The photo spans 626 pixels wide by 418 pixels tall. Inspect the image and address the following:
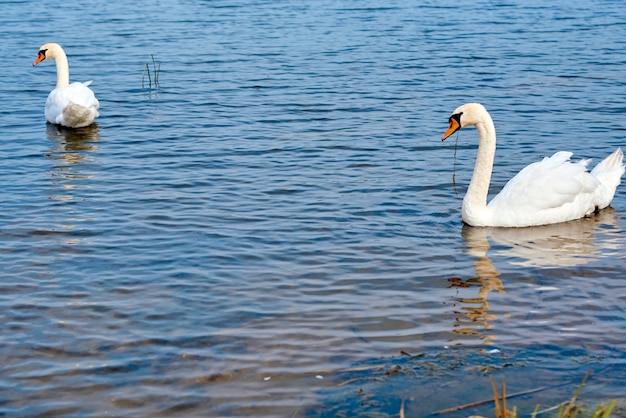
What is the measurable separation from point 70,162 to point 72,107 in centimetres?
203

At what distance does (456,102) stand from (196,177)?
221 inches

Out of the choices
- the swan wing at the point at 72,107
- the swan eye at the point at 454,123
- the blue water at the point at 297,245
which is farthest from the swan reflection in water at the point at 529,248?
the swan wing at the point at 72,107

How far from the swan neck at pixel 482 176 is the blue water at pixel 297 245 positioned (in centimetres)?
27

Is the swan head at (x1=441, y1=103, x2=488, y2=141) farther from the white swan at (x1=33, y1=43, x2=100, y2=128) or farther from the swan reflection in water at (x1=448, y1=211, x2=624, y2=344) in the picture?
the white swan at (x1=33, y1=43, x2=100, y2=128)

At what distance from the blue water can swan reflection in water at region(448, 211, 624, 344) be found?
0.03 m

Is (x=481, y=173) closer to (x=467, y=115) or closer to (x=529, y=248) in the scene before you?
(x=467, y=115)

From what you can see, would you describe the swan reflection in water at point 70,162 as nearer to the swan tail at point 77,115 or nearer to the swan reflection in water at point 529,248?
the swan tail at point 77,115

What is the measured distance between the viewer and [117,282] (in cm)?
→ 816

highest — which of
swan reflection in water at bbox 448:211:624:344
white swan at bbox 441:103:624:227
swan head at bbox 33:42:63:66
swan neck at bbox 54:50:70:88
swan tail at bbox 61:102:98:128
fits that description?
swan head at bbox 33:42:63:66

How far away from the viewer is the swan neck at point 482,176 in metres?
9.89

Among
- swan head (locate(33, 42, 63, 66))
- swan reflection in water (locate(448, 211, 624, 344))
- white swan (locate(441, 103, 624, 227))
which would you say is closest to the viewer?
swan reflection in water (locate(448, 211, 624, 344))

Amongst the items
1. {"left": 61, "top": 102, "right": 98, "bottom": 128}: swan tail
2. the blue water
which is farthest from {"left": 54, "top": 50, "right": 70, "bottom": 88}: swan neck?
{"left": 61, "top": 102, "right": 98, "bottom": 128}: swan tail

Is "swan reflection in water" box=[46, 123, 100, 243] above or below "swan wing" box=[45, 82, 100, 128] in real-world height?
below

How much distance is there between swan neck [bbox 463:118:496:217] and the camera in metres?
9.89
